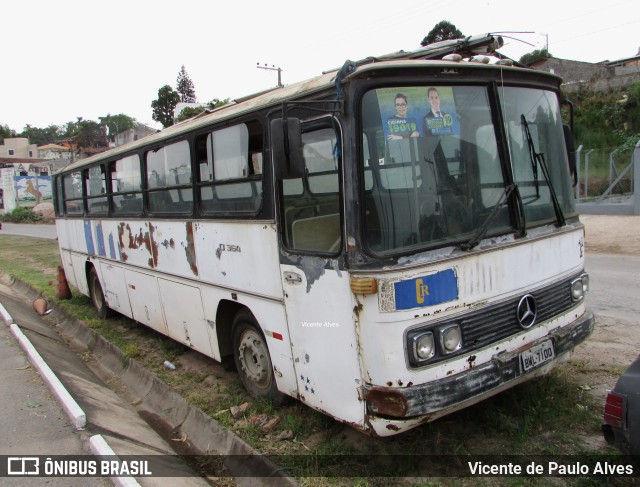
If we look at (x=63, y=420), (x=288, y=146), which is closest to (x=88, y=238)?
(x=63, y=420)

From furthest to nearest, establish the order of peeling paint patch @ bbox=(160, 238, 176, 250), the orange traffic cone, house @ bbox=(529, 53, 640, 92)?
house @ bbox=(529, 53, 640, 92) < the orange traffic cone < peeling paint patch @ bbox=(160, 238, 176, 250)

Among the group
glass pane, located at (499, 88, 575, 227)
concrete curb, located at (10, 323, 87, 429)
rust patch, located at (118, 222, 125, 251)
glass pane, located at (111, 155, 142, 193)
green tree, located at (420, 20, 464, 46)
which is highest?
green tree, located at (420, 20, 464, 46)

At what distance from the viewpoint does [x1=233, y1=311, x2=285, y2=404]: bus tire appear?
4.57 meters

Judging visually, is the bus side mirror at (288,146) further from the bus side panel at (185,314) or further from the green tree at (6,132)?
the green tree at (6,132)

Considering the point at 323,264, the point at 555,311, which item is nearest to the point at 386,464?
the point at 323,264

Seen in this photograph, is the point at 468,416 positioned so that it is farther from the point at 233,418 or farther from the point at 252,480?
the point at 233,418

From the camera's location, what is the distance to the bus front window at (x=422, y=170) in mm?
3209

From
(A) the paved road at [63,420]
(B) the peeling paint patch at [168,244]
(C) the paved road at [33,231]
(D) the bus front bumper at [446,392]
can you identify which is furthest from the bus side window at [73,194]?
(C) the paved road at [33,231]

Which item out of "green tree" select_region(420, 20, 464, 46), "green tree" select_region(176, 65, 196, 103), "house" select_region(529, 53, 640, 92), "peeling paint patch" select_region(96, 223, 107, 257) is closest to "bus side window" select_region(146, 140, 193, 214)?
"peeling paint patch" select_region(96, 223, 107, 257)

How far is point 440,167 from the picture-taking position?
3.35 m

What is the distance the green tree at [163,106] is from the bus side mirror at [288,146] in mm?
55906

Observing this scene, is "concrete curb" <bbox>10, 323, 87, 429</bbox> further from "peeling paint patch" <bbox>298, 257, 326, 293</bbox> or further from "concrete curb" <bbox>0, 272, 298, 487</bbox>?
"peeling paint patch" <bbox>298, 257, 326, 293</bbox>

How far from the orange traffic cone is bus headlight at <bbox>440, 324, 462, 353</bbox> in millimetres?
9789

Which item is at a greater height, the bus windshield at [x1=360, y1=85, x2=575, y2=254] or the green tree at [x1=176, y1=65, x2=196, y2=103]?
the green tree at [x1=176, y1=65, x2=196, y2=103]
